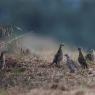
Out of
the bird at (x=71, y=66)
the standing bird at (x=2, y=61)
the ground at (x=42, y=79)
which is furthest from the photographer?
the standing bird at (x=2, y=61)

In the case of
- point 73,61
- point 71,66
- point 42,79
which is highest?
point 73,61

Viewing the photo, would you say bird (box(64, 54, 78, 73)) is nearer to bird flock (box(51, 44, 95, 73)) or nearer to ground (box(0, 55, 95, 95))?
bird flock (box(51, 44, 95, 73))

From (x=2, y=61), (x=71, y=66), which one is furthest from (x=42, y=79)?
(x=2, y=61)

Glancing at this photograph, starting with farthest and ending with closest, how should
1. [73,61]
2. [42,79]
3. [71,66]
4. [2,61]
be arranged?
[73,61], [2,61], [71,66], [42,79]

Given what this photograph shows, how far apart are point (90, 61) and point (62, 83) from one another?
151 inches

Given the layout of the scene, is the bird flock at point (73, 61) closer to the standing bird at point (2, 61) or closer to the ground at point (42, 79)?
the ground at point (42, 79)

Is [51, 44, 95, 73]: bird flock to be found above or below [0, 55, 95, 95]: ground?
above

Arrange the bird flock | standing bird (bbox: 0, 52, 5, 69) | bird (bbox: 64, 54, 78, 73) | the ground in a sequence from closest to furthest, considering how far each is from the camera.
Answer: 1. the ground
2. bird (bbox: 64, 54, 78, 73)
3. the bird flock
4. standing bird (bbox: 0, 52, 5, 69)

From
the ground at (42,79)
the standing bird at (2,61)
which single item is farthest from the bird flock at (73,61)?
the standing bird at (2,61)

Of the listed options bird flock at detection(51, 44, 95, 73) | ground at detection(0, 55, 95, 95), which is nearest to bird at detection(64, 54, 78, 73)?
bird flock at detection(51, 44, 95, 73)

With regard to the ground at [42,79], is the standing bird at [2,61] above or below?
above

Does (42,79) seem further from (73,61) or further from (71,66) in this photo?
(73,61)

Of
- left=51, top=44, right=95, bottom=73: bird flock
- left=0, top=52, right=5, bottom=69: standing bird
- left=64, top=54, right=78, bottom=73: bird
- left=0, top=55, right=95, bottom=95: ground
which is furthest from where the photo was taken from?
left=0, top=52, right=5, bottom=69: standing bird

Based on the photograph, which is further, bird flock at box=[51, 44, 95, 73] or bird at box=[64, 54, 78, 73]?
bird flock at box=[51, 44, 95, 73]
